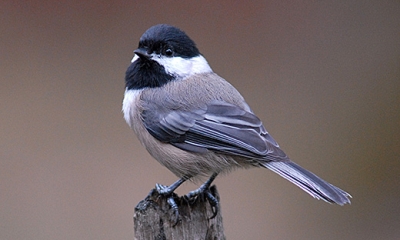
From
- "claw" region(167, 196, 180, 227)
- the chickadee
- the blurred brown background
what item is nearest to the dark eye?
the chickadee

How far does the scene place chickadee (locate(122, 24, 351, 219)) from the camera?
309cm

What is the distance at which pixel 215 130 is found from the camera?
10.4 ft

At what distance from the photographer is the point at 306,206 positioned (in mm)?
5414

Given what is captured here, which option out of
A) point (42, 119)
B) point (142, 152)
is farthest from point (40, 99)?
point (142, 152)

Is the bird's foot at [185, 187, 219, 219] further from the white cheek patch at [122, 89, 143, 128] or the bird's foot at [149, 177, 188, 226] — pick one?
the white cheek patch at [122, 89, 143, 128]

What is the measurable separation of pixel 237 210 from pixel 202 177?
2.09 m

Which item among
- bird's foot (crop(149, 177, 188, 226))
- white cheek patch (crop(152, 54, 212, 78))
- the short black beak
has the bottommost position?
bird's foot (crop(149, 177, 188, 226))

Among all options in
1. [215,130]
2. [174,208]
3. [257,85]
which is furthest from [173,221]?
[257,85]

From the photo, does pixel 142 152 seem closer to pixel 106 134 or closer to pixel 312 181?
pixel 106 134

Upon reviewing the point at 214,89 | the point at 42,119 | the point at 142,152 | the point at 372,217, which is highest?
the point at 214,89

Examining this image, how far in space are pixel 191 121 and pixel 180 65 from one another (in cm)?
44

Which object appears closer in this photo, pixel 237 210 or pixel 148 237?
pixel 148 237

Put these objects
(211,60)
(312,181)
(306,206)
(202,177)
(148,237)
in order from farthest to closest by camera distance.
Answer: (211,60)
(306,206)
(202,177)
(312,181)
(148,237)

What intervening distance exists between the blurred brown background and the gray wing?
85.4 inches
